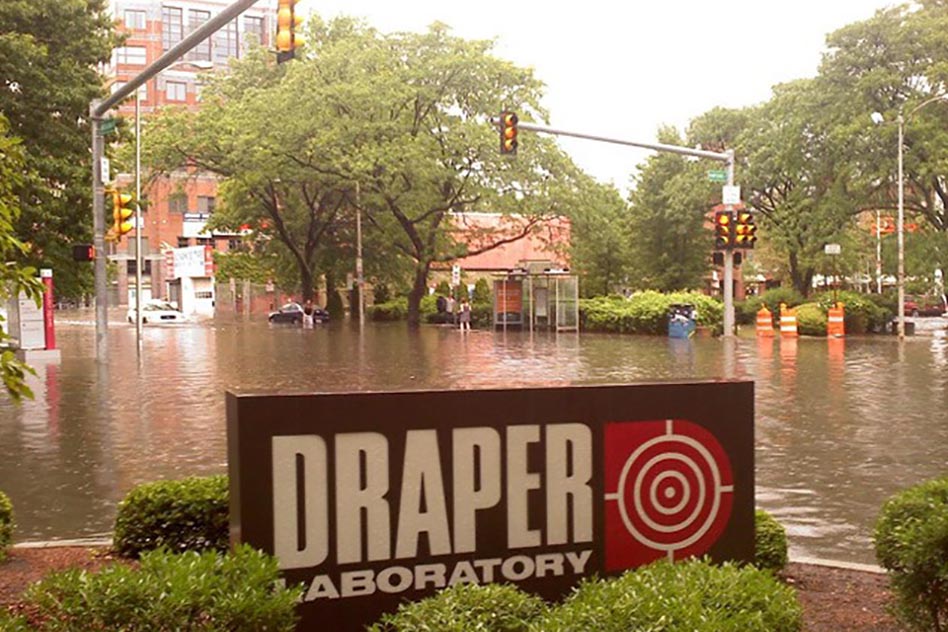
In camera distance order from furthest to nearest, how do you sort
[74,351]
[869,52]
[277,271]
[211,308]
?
1. [211,308]
2. [277,271]
3. [869,52]
4. [74,351]

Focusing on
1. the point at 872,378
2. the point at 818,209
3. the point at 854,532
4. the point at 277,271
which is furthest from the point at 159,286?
the point at 854,532

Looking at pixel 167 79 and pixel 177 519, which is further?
pixel 167 79

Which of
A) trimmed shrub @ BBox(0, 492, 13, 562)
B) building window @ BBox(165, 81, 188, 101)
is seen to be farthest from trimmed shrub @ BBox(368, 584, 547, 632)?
building window @ BBox(165, 81, 188, 101)

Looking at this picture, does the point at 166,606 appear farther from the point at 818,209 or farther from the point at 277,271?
the point at 277,271

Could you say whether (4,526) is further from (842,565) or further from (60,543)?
(842,565)

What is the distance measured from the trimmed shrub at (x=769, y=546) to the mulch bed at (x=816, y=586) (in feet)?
0.52

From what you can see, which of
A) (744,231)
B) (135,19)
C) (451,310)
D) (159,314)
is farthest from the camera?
(135,19)

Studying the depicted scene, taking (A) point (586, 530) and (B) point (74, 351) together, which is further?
(B) point (74, 351)

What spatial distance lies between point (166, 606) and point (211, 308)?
83.6 m

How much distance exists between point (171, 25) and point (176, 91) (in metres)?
6.03

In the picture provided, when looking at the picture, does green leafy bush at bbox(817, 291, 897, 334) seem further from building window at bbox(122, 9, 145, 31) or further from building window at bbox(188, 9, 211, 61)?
building window at bbox(122, 9, 145, 31)

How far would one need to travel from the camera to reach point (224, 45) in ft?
354

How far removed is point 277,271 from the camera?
67.8m

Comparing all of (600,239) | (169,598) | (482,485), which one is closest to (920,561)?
(482,485)
